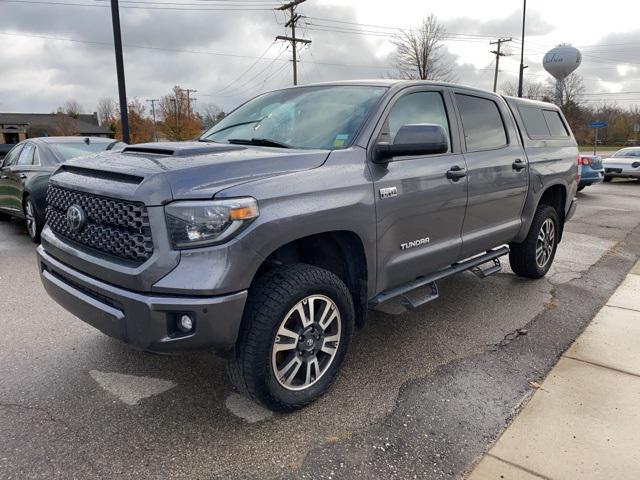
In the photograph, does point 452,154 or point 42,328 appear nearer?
point 452,154

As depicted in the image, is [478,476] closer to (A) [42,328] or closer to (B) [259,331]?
(B) [259,331]

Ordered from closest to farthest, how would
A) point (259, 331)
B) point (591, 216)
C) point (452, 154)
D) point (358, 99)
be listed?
point (259, 331)
point (358, 99)
point (452, 154)
point (591, 216)

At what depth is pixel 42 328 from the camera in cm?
409

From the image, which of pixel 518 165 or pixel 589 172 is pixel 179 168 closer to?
pixel 518 165

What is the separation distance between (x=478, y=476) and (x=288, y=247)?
1573mm

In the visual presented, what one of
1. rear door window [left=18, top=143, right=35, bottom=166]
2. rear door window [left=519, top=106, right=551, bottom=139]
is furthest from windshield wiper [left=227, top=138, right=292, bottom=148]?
rear door window [left=18, top=143, right=35, bottom=166]

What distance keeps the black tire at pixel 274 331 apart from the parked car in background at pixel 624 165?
727 inches

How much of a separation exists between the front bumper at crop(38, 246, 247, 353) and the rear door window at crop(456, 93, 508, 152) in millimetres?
2577

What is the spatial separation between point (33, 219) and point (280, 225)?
5.99 meters

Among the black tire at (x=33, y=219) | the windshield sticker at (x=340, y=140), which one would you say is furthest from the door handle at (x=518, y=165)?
the black tire at (x=33, y=219)

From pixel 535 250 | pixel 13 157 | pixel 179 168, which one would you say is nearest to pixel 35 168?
pixel 13 157

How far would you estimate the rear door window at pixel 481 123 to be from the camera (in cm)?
412

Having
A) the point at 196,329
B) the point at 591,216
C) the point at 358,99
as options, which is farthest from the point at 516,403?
the point at 591,216

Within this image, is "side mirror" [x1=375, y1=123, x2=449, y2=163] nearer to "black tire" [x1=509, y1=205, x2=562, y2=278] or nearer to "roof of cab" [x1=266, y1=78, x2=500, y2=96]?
"roof of cab" [x1=266, y1=78, x2=500, y2=96]
